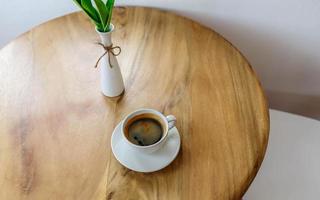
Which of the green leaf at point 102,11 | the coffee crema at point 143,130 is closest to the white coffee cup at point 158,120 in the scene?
the coffee crema at point 143,130

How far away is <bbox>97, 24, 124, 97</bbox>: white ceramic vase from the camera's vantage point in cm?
64

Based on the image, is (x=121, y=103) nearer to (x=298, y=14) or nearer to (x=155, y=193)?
(x=155, y=193)

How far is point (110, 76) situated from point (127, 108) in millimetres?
74

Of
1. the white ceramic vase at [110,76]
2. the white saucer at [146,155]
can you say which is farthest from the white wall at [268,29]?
the white saucer at [146,155]

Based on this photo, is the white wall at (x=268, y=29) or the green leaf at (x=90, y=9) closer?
the green leaf at (x=90, y=9)

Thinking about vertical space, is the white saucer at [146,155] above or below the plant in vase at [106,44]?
below

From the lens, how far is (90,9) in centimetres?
57

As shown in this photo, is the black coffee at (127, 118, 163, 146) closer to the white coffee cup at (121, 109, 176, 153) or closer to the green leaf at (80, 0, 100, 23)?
the white coffee cup at (121, 109, 176, 153)

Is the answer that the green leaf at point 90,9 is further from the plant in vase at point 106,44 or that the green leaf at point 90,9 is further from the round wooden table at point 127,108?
the round wooden table at point 127,108

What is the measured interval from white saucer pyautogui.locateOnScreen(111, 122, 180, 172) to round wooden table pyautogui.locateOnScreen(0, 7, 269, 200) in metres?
0.01

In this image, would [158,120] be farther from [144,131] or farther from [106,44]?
[106,44]

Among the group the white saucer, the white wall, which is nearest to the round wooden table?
the white saucer

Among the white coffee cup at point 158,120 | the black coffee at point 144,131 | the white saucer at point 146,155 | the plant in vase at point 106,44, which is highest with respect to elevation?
the plant in vase at point 106,44

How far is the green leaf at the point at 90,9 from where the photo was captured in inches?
22.1
